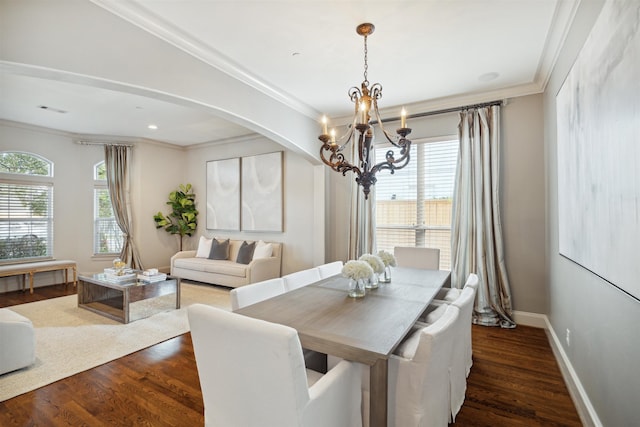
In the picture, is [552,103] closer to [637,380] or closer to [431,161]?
[431,161]

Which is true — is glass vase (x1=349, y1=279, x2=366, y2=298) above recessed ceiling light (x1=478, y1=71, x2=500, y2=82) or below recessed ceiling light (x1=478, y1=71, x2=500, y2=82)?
below

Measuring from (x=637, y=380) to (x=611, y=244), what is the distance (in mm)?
595

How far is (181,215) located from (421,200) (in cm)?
523

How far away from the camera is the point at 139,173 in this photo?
635cm

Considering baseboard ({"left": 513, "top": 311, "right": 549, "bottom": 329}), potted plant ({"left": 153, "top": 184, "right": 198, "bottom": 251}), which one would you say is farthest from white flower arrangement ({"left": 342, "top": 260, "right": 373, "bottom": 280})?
potted plant ({"left": 153, "top": 184, "right": 198, "bottom": 251})

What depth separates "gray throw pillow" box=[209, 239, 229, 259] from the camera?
5787mm

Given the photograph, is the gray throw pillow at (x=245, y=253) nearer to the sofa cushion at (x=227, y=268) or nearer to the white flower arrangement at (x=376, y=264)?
the sofa cushion at (x=227, y=268)

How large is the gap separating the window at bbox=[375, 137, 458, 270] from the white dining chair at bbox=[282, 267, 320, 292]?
206cm

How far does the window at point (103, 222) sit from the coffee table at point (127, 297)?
2.29 metres

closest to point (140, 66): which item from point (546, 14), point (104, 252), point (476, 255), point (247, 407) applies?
point (247, 407)

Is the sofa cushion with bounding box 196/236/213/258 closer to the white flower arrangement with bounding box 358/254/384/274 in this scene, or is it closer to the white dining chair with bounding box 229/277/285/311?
the white dining chair with bounding box 229/277/285/311

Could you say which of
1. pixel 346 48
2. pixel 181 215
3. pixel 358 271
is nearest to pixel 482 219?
pixel 358 271

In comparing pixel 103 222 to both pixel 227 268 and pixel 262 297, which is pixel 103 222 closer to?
pixel 227 268

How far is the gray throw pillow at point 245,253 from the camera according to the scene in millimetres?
5453
